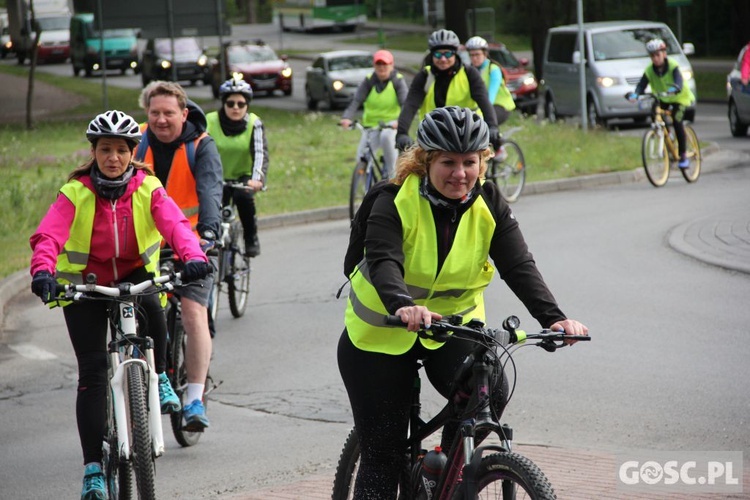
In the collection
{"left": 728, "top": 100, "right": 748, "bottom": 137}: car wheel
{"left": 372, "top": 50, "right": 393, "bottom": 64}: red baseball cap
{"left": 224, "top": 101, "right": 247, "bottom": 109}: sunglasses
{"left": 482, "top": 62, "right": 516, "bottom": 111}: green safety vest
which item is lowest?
{"left": 728, "top": 100, "right": 748, "bottom": 137}: car wheel

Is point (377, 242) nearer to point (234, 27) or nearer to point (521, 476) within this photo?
point (521, 476)

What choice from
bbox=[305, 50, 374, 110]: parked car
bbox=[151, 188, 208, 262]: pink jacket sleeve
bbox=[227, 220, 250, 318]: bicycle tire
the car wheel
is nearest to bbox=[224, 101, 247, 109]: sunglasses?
bbox=[227, 220, 250, 318]: bicycle tire

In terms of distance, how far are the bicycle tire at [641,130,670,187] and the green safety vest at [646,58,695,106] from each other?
0.50 metres

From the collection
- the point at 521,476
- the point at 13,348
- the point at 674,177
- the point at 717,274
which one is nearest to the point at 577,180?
the point at 674,177

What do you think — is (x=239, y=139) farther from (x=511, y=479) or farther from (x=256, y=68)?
(x=256, y=68)

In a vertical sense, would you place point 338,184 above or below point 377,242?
below

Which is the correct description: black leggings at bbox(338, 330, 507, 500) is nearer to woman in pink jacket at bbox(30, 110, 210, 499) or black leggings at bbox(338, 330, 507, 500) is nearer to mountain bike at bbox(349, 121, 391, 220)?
woman in pink jacket at bbox(30, 110, 210, 499)

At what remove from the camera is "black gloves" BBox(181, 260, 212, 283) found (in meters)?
5.50

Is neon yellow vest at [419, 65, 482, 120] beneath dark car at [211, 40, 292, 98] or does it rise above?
above

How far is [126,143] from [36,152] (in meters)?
19.7

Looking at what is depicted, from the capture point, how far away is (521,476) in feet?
12.7

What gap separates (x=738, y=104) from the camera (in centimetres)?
2322

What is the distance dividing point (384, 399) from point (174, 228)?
5.37ft

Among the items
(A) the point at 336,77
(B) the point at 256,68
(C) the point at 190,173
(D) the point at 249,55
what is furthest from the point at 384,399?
(D) the point at 249,55
